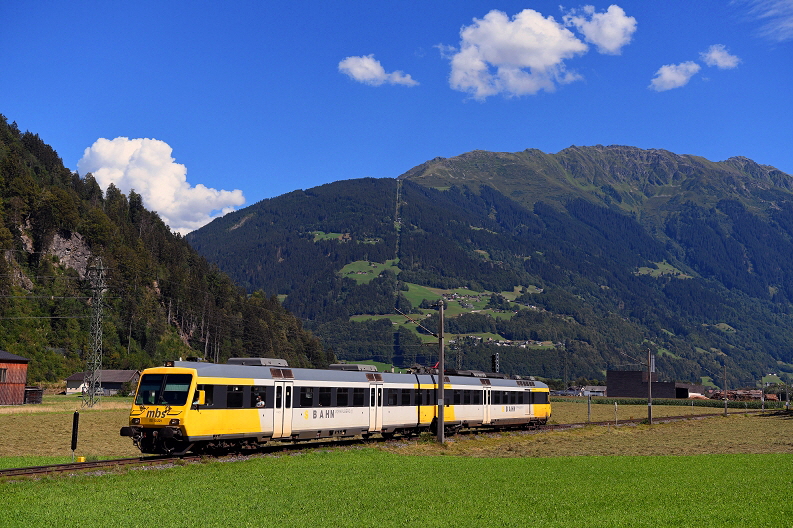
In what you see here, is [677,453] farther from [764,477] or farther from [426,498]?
[426,498]

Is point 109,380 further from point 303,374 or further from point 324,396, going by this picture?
point 303,374

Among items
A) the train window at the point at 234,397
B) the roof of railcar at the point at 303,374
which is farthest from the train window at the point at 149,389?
the train window at the point at 234,397

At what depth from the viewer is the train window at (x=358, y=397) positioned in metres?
41.1

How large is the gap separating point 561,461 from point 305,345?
16614 centimetres

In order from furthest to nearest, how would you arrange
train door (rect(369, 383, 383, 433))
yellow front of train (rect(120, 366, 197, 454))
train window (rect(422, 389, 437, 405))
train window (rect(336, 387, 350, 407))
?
train window (rect(422, 389, 437, 405)), train door (rect(369, 383, 383, 433)), train window (rect(336, 387, 350, 407)), yellow front of train (rect(120, 366, 197, 454))

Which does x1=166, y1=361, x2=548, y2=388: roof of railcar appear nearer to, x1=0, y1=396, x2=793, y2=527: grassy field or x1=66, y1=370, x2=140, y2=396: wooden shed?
x1=0, y1=396, x2=793, y2=527: grassy field

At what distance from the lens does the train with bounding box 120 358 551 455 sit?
30.5m

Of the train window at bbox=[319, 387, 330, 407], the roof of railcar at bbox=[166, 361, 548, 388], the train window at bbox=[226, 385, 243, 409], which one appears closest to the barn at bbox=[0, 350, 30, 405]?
the roof of railcar at bbox=[166, 361, 548, 388]

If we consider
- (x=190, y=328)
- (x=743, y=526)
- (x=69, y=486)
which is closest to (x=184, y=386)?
(x=69, y=486)

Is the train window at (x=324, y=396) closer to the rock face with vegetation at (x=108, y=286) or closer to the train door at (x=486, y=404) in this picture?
the train door at (x=486, y=404)

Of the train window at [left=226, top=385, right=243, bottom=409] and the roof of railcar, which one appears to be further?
the train window at [left=226, top=385, right=243, bottom=409]

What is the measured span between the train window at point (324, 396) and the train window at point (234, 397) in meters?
6.12

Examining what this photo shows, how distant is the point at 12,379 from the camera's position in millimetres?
83688

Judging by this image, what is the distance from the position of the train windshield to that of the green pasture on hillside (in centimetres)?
299
